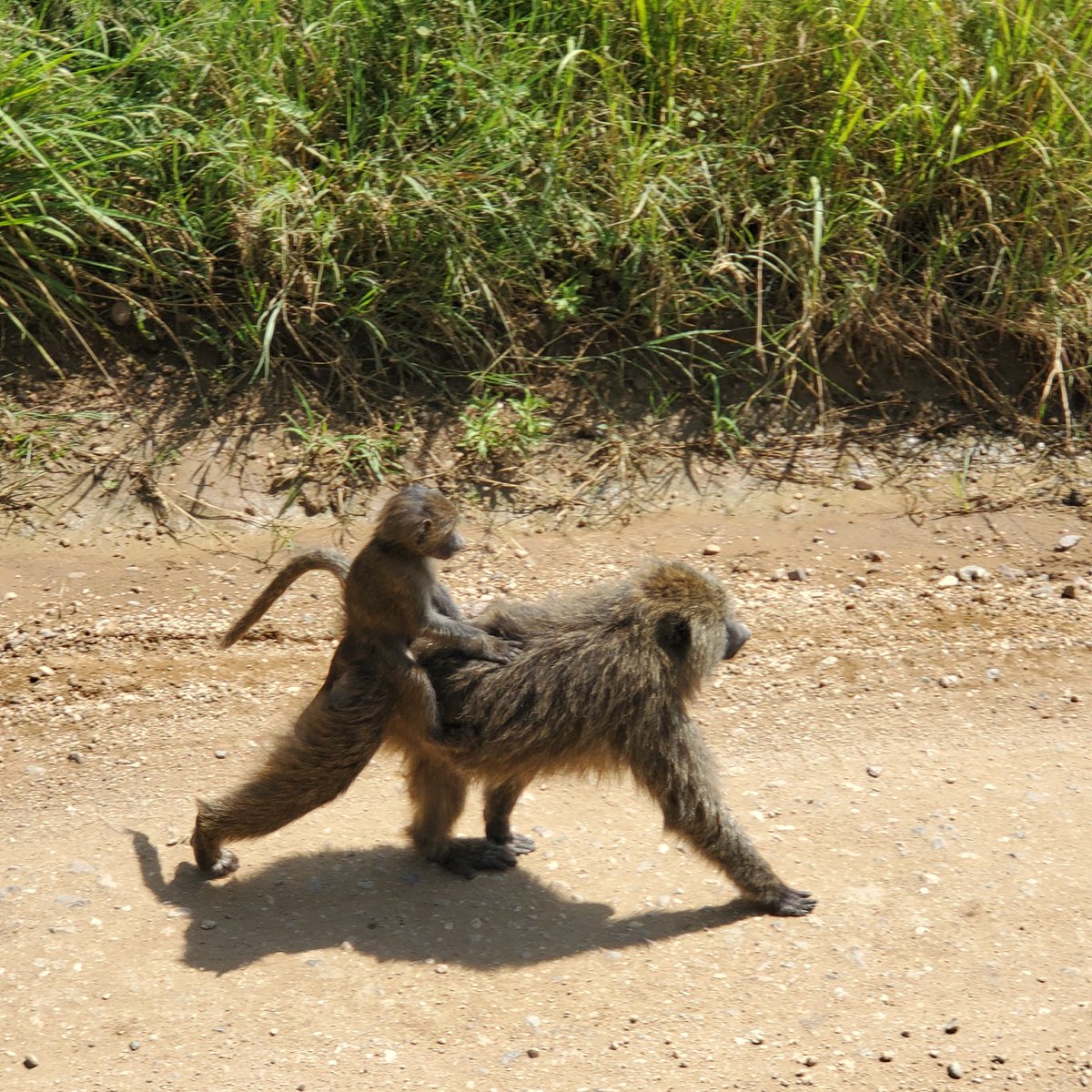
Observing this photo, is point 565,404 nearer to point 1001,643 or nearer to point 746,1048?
point 1001,643

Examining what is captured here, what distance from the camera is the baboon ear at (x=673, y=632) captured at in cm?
404

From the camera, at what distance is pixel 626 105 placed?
6621mm

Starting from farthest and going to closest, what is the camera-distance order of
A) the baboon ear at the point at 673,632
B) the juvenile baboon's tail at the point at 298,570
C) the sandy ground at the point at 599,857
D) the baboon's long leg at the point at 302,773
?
the juvenile baboon's tail at the point at 298,570 → the baboon ear at the point at 673,632 → the baboon's long leg at the point at 302,773 → the sandy ground at the point at 599,857

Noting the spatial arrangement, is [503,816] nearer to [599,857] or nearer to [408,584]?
[599,857]

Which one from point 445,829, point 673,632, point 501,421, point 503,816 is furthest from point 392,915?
point 501,421

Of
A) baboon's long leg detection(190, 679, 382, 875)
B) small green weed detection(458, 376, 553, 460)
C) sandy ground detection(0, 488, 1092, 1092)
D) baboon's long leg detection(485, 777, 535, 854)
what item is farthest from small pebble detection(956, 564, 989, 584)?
baboon's long leg detection(190, 679, 382, 875)

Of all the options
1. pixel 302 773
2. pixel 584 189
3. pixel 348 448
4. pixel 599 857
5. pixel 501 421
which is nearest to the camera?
pixel 302 773

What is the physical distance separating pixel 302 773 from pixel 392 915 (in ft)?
1.91

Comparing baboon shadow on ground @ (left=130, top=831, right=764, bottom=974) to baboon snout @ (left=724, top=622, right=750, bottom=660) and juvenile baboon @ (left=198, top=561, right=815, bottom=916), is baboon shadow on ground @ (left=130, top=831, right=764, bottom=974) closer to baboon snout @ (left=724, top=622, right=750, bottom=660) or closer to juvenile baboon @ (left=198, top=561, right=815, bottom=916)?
juvenile baboon @ (left=198, top=561, right=815, bottom=916)

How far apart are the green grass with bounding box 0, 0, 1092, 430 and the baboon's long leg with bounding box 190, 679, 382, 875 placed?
2.44 meters

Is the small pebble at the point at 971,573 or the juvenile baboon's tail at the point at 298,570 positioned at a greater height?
the juvenile baboon's tail at the point at 298,570

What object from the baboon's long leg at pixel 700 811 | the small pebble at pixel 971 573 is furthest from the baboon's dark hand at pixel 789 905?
the small pebble at pixel 971 573

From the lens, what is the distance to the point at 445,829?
14.3 feet

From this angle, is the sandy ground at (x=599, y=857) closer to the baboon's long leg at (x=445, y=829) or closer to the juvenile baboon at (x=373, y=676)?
the baboon's long leg at (x=445, y=829)
